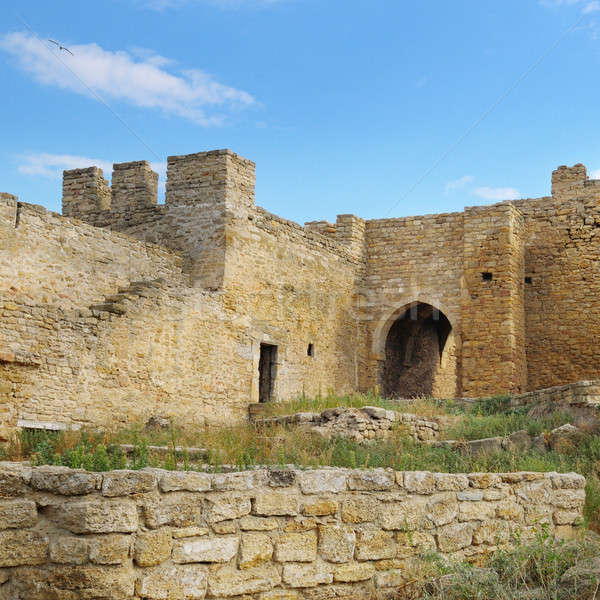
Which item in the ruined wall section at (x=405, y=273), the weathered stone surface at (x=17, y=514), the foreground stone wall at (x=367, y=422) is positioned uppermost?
the ruined wall section at (x=405, y=273)

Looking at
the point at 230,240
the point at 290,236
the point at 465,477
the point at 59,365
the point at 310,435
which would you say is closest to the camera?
the point at 465,477

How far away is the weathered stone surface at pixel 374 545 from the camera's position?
18.6ft

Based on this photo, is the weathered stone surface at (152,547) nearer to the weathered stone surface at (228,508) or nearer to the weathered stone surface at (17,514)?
the weathered stone surface at (228,508)

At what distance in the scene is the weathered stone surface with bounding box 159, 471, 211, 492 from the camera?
4943 millimetres

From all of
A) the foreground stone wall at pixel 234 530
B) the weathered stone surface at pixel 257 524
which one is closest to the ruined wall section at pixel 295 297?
the foreground stone wall at pixel 234 530

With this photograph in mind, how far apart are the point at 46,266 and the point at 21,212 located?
2.86ft

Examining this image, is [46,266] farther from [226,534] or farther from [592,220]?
[592,220]

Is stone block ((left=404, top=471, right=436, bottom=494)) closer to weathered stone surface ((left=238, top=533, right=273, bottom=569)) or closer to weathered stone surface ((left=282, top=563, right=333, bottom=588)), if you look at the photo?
weathered stone surface ((left=282, top=563, right=333, bottom=588))

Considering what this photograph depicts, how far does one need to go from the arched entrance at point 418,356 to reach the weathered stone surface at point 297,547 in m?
13.9

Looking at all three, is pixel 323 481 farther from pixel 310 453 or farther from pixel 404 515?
pixel 310 453

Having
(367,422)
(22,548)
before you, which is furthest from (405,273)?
(22,548)

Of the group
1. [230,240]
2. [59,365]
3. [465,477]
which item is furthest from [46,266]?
[465,477]

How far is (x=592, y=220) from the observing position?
727 inches

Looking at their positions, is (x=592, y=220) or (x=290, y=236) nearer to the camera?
(x=290, y=236)
